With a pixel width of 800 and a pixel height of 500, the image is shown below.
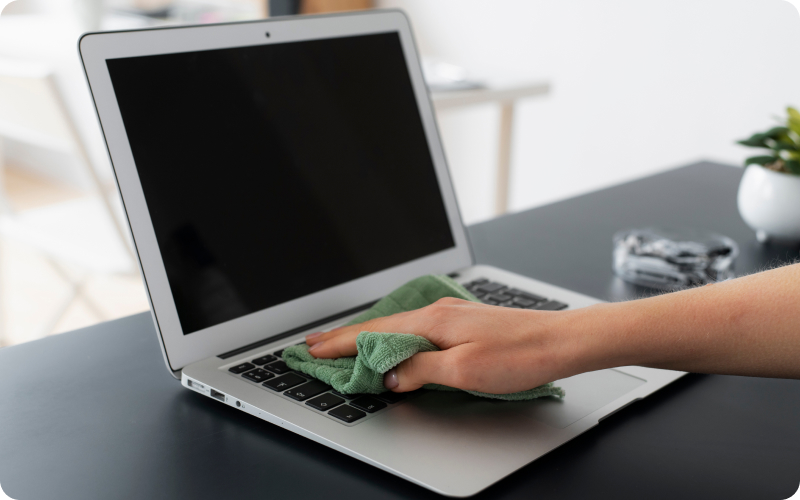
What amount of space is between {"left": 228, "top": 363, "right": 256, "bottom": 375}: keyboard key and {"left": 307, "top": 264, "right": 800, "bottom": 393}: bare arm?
0.13 meters

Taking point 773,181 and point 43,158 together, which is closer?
point 773,181

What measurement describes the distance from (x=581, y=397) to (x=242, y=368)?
0.90ft

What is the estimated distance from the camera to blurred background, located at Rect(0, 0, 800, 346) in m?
1.61

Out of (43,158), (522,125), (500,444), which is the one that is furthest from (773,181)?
(43,158)

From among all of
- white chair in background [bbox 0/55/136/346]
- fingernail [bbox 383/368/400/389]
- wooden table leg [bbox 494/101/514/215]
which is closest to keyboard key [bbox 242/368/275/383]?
fingernail [bbox 383/368/400/389]

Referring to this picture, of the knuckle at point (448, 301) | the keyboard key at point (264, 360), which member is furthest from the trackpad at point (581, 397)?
the keyboard key at point (264, 360)

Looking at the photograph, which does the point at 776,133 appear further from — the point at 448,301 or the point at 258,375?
the point at 258,375

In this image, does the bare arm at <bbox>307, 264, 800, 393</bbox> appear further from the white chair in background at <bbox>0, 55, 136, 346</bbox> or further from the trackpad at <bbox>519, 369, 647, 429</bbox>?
the white chair in background at <bbox>0, 55, 136, 346</bbox>

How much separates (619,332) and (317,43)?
0.44 meters

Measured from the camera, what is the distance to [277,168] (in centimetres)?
68

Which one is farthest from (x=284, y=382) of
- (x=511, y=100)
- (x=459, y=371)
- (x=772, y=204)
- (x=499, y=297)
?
(x=511, y=100)

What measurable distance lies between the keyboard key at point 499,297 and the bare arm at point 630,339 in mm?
188

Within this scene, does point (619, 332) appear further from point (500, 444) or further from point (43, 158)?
point (43, 158)

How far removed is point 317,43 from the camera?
0.74 m
